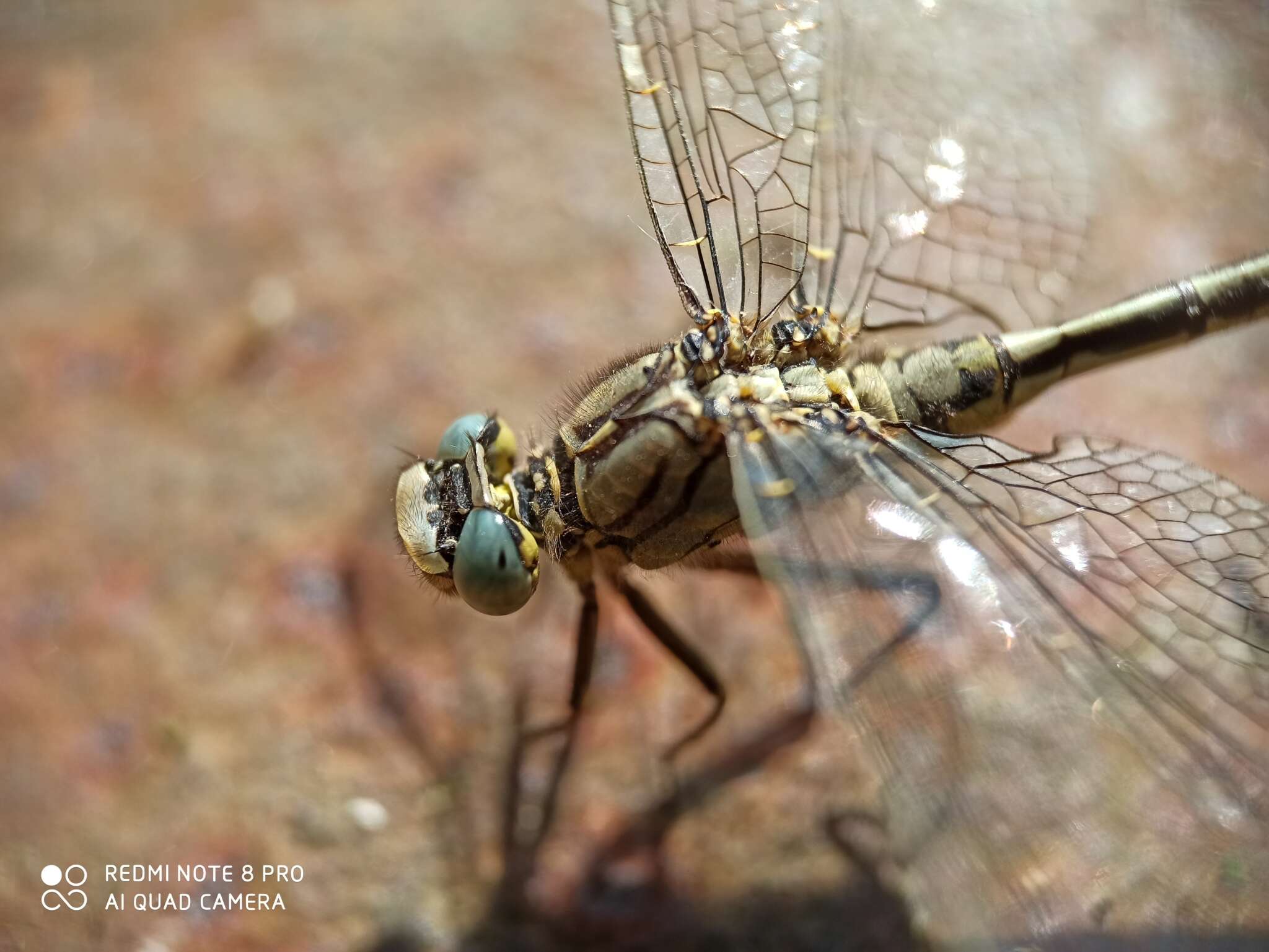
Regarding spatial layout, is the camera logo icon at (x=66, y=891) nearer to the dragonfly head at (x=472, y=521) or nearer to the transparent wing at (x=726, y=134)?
the dragonfly head at (x=472, y=521)

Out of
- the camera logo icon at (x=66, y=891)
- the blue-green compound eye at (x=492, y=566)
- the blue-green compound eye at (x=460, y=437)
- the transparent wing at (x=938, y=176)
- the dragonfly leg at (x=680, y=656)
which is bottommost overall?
the camera logo icon at (x=66, y=891)

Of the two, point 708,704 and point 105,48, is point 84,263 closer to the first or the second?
point 105,48

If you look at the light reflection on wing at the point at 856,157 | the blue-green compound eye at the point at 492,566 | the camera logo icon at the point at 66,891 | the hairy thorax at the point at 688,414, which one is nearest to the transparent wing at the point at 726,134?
the light reflection on wing at the point at 856,157

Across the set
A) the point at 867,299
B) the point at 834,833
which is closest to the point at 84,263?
the point at 867,299

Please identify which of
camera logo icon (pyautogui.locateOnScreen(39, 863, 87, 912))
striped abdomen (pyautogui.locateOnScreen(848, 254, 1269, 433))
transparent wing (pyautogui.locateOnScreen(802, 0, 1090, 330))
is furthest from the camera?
transparent wing (pyautogui.locateOnScreen(802, 0, 1090, 330))

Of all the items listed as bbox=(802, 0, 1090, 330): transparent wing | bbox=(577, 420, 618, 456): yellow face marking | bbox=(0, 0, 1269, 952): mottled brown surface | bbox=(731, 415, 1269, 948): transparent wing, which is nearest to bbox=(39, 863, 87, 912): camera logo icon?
bbox=(0, 0, 1269, 952): mottled brown surface

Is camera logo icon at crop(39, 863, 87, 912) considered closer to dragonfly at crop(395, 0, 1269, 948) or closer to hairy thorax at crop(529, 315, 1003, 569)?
dragonfly at crop(395, 0, 1269, 948)

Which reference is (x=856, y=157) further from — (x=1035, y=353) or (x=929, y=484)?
(x=929, y=484)
